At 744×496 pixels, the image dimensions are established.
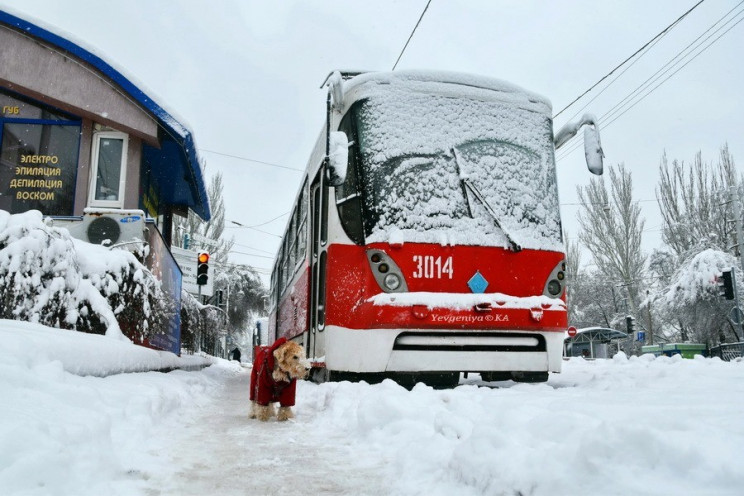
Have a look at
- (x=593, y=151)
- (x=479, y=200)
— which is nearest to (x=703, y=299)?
(x=593, y=151)

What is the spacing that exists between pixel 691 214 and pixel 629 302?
719 centimetres

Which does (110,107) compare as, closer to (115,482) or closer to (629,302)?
(115,482)

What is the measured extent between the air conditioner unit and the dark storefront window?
153cm

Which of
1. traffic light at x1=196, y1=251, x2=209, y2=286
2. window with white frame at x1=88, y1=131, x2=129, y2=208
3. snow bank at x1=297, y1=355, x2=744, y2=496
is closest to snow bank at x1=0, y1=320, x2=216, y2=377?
snow bank at x1=297, y1=355, x2=744, y2=496

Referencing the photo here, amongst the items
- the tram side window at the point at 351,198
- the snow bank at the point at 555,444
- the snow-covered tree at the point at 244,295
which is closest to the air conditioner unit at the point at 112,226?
the tram side window at the point at 351,198

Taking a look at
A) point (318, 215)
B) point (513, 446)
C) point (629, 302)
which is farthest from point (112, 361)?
point (629, 302)

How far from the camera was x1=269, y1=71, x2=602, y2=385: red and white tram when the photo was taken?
565cm

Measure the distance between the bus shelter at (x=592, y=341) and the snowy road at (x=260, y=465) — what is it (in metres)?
28.8

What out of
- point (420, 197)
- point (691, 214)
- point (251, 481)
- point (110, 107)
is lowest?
point (251, 481)

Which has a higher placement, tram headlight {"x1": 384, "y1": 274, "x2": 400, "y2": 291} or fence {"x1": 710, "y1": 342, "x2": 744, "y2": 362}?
tram headlight {"x1": 384, "y1": 274, "x2": 400, "y2": 291}

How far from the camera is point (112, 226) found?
28.7ft

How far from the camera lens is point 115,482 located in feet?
8.15

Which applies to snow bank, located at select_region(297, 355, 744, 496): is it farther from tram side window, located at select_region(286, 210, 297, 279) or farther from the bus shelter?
the bus shelter

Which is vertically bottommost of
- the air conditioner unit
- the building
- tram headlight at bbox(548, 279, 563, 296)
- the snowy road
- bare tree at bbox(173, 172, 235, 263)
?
the snowy road
